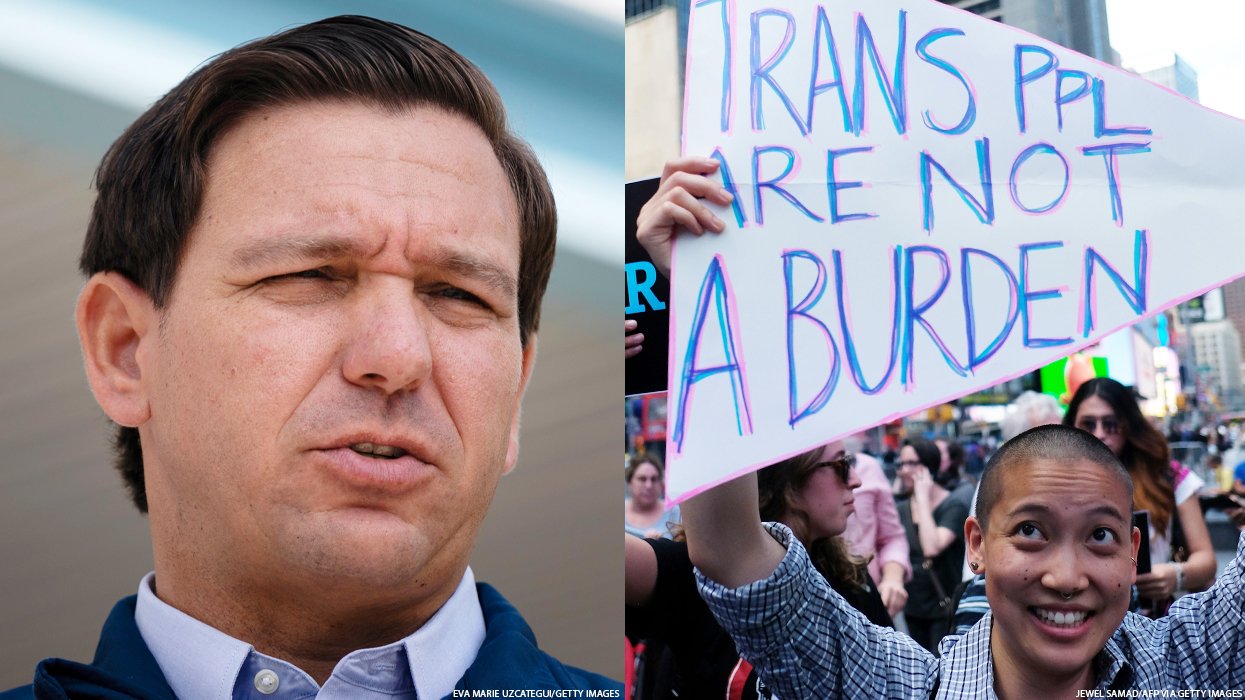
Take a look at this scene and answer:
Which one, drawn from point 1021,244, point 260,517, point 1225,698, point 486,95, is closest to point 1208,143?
point 1021,244

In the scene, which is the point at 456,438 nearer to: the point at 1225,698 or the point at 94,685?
the point at 94,685

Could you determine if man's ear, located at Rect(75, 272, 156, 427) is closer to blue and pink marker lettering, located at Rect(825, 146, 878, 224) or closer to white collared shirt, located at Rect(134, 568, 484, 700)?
white collared shirt, located at Rect(134, 568, 484, 700)

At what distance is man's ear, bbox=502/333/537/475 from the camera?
193cm

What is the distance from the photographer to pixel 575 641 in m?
1.99

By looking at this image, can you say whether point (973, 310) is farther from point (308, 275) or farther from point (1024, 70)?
point (308, 275)

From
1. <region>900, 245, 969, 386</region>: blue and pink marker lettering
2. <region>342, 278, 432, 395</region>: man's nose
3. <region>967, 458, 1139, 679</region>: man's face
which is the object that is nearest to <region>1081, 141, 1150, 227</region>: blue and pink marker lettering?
<region>900, 245, 969, 386</region>: blue and pink marker lettering

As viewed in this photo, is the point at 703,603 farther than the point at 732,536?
Yes

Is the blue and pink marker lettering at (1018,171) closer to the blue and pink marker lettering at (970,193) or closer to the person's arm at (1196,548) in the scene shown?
the blue and pink marker lettering at (970,193)

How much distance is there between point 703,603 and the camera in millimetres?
1963

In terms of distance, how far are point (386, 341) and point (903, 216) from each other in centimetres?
85

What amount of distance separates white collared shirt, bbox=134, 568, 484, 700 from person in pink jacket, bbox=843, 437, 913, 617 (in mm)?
823

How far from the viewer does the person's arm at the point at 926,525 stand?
7.31 feet

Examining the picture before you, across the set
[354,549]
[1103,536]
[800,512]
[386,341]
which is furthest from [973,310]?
[354,549]

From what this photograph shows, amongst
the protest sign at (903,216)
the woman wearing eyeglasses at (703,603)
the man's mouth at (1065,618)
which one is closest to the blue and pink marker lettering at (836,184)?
the protest sign at (903,216)
